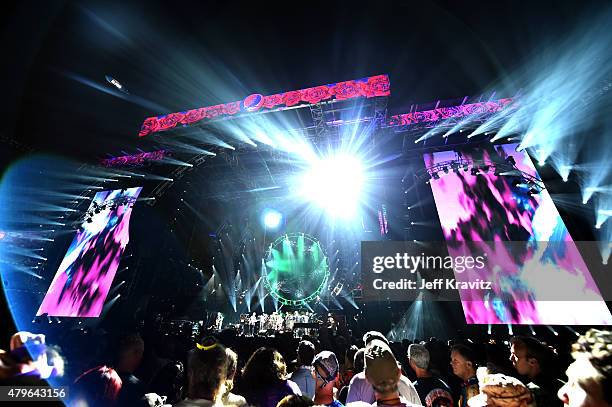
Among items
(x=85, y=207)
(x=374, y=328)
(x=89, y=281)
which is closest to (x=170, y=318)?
(x=89, y=281)

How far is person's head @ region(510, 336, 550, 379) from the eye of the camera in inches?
118

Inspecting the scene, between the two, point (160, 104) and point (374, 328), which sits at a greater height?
point (160, 104)

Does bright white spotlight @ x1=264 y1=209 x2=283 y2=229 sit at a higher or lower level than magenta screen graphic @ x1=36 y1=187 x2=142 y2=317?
higher

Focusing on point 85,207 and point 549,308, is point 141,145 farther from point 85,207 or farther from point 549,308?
point 549,308

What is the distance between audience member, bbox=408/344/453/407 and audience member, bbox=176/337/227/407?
224cm

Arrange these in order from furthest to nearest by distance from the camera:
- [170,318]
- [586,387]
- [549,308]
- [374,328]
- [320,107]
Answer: [170,318], [374,328], [320,107], [549,308], [586,387]

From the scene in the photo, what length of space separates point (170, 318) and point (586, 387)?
13781 millimetres

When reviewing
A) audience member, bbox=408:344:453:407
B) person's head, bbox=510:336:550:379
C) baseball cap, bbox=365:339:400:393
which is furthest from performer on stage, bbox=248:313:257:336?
baseball cap, bbox=365:339:400:393

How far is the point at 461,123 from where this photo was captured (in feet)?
30.3

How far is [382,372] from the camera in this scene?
1.78 m

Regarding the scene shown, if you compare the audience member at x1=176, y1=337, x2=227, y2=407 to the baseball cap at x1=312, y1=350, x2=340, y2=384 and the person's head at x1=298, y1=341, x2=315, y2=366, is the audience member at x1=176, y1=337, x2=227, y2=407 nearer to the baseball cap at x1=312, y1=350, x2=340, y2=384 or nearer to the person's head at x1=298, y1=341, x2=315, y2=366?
the baseball cap at x1=312, y1=350, x2=340, y2=384

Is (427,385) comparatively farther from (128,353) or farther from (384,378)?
(128,353)

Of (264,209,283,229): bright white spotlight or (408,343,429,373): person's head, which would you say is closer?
(408,343,429,373): person's head

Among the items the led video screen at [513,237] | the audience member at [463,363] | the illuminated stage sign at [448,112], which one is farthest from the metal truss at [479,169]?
the audience member at [463,363]
